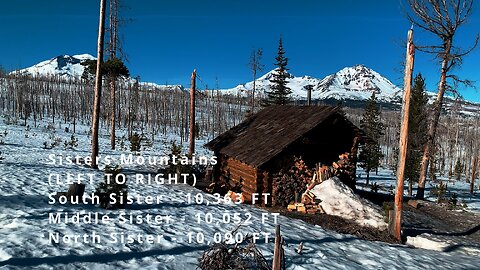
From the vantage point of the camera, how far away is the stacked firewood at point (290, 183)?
47.3 ft

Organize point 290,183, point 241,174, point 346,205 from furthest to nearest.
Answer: point 241,174 → point 290,183 → point 346,205

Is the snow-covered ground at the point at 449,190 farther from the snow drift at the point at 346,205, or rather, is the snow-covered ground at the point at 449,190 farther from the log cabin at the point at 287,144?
the snow drift at the point at 346,205

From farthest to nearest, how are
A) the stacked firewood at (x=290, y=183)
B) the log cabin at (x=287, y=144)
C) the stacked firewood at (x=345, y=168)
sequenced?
the stacked firewood at (x=345, y=168) → the stacked firewood at (x=290, y=183) → the log cabin at (x=287, y=144)

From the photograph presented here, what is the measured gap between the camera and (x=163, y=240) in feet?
26.7

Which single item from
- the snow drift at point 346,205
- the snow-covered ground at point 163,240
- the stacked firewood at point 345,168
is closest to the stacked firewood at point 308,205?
the snow drift at point 346,205

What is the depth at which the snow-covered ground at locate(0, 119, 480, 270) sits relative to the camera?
658 cm

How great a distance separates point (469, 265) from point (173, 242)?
7.84 m

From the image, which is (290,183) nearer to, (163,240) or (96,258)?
(163,240)

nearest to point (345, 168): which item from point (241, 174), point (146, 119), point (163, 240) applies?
point (241, 174)

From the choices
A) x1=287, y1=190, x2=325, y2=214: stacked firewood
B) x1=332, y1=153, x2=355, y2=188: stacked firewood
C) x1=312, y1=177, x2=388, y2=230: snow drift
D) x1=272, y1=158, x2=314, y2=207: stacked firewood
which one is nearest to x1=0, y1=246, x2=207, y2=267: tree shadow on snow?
x1=287, y1=190, x2=325, y2=214: stacked firewood

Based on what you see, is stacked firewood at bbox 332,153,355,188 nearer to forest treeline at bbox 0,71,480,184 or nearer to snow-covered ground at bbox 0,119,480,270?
snow-covered ground at bbox 0,119,480,270

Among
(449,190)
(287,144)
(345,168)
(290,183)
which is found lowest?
(449,190)

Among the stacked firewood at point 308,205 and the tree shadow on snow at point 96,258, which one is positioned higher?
the tree shadow on snow at point 96,258

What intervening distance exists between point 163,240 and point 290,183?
756 centimetres
